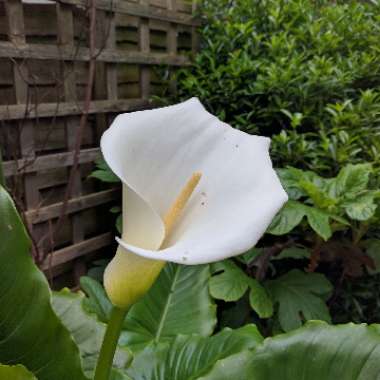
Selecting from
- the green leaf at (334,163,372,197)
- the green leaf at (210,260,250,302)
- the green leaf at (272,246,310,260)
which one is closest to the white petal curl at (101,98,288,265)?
the green leaf at (210,260,250,302)

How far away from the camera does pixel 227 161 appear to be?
0.44m

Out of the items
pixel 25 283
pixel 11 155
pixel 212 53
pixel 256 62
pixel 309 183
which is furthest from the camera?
pixel 212 53

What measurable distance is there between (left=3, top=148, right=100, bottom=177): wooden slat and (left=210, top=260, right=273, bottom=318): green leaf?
571 millimetres

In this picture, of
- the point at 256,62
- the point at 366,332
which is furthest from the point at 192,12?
the point at 366,332

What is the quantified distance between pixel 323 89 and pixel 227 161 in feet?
3.93

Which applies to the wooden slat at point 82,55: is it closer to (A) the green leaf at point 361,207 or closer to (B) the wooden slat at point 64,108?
(B) the wooden slat at point 64,108

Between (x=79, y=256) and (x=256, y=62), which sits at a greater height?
(x=256, y=62)

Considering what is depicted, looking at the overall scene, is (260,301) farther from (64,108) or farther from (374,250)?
(64,108)

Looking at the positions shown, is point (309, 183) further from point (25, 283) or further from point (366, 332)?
point (25, 283)

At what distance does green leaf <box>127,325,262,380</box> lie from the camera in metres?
0.76

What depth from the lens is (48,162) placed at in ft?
4.53

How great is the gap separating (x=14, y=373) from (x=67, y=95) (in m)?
1.14

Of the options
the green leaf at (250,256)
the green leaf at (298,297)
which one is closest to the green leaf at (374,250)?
the green leaf at (298,297)

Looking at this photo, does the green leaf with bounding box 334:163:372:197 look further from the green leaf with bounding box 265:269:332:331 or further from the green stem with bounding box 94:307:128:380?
the green stem with bounding box 94:307:128:380
